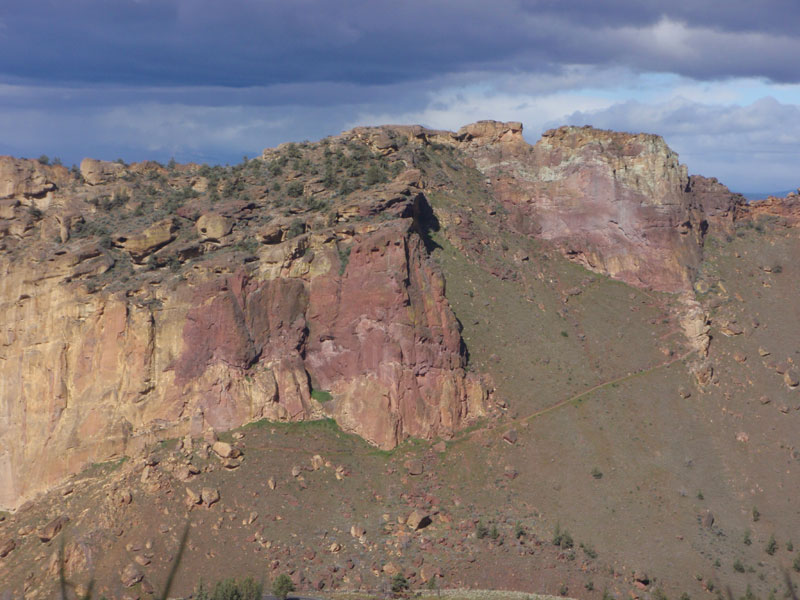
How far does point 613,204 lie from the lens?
2931 inches

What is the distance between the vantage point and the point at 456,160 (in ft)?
269

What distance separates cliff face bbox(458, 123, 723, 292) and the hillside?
549 millimetres

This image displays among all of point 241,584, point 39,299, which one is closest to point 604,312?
point 241,584

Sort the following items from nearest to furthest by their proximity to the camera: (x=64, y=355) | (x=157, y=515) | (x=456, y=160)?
(x=157, y=515)
(x=64, y=355)
(x=456, y=160)

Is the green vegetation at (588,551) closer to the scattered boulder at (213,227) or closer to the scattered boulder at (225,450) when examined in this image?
the scattered boulder at (225,450)

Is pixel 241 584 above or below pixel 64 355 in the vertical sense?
below

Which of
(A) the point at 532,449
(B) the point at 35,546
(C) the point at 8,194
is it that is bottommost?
(B) the point at 35,546

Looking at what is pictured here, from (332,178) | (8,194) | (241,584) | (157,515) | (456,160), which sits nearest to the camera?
(241,584)

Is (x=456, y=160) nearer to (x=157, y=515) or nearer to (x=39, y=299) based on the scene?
(x=39, y=299)

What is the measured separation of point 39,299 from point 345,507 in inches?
999

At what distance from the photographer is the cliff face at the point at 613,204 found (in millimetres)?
73375

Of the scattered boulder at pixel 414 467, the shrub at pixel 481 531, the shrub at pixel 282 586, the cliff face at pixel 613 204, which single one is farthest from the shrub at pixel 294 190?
the shrub at pixel 282 586

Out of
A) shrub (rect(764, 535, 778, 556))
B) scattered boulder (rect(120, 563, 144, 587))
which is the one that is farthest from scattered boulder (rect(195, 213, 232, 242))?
shrub (rect(764, 535, 778, 556))

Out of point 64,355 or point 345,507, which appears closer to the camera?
point 345,507
